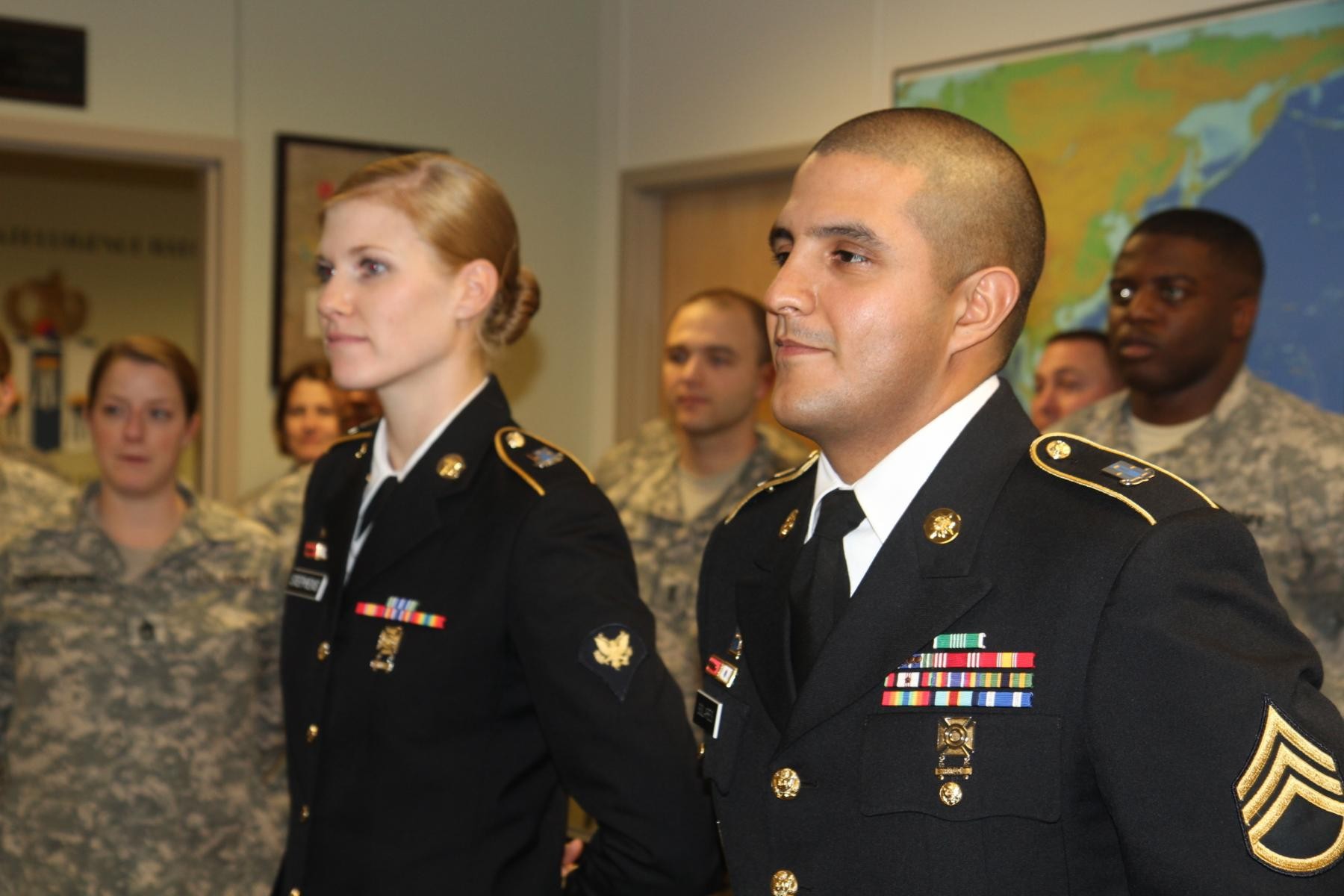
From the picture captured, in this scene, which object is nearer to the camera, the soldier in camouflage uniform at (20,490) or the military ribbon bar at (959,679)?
the military ribbon bar at (959,679)

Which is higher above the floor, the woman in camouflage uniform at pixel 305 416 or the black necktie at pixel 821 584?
the woman in camouflage uniform at pixel 305 416

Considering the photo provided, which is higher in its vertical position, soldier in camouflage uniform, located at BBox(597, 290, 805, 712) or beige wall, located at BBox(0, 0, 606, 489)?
beige wall, located at BBox(0, 0, 606, 489)

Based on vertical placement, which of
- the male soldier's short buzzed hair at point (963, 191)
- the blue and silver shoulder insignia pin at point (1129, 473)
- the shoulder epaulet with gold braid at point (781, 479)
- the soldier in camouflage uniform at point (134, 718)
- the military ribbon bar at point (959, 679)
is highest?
the male soldier's short buzzed hair at point (963, 191)

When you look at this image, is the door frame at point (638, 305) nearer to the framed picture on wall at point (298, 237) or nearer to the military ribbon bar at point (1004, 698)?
the framed picture on wall at point (298, 237)

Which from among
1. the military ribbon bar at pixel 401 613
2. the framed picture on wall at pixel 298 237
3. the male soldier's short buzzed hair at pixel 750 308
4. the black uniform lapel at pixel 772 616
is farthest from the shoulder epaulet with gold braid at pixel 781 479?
the framed picture on wall at pixel 298 237

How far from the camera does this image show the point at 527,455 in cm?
180

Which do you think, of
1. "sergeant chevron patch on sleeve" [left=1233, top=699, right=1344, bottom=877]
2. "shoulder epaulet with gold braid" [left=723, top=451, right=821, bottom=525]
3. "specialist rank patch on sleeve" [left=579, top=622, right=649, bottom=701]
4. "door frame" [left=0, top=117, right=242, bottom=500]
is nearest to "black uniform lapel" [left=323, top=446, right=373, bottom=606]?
"specialist rank patch on sleeve" [left=579, top=622, right=649, bottom=701]

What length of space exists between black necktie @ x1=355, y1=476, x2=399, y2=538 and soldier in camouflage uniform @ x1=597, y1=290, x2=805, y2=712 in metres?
1.75

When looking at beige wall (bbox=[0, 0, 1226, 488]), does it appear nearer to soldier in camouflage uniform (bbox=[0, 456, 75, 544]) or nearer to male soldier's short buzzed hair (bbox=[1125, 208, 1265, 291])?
male soldier's short buzzed hair (bbox=[1125, 208, 1265, 291])

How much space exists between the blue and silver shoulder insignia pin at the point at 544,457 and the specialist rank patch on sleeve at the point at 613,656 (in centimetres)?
28

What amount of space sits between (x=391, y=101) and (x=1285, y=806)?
4.49 metres

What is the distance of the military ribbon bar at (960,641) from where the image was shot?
1.16m

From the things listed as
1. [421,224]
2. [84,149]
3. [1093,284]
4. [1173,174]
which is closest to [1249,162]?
[1173,174]

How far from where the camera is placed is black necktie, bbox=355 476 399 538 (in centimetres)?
186
